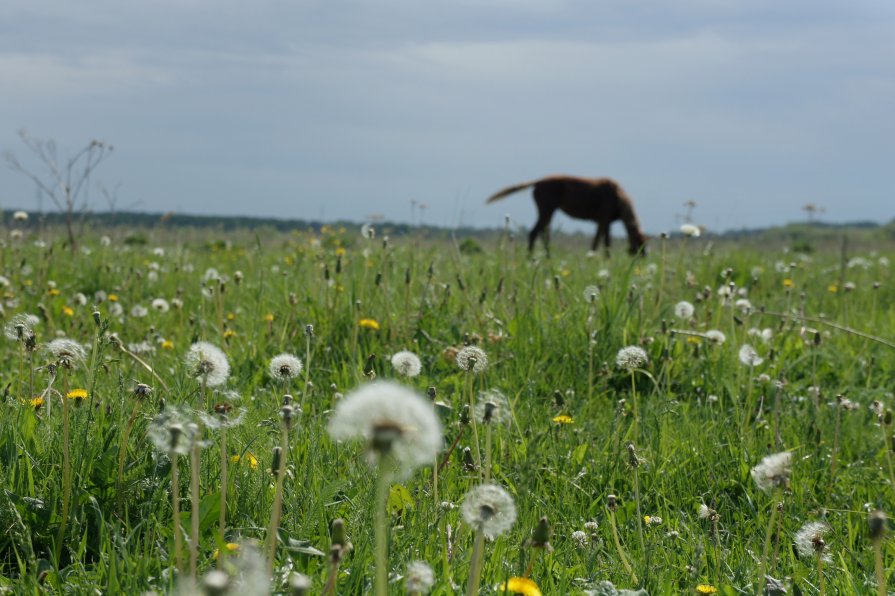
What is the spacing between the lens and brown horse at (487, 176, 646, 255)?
14383mm

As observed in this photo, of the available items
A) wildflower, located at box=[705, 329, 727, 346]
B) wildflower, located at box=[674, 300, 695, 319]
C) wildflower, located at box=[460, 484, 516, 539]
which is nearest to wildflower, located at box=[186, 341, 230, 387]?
wildflower, located at box=[460, 484, 516, 539]

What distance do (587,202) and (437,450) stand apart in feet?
44.2

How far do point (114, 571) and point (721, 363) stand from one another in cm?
289

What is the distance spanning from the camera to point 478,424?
303 centimetres

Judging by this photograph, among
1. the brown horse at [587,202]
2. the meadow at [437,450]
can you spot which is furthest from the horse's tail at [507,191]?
the meadow at [437,450]

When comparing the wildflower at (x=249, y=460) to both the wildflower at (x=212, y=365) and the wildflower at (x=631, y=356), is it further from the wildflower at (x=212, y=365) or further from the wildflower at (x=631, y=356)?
the wildflower at (x=631, y=356)

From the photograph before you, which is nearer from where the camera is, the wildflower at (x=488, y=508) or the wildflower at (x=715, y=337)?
the wildflower at (x=488, y=508)

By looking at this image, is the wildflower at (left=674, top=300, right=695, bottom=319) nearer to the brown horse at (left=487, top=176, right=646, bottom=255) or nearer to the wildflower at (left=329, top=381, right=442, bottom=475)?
the wildflower at (left=329, top=381, right=442, bottom=475)

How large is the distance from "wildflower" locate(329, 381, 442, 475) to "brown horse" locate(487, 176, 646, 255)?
520 inches

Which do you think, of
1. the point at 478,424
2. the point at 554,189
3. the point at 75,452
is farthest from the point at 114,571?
the point at 554,189

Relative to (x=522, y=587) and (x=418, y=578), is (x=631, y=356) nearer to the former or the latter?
(x=522, y=587)

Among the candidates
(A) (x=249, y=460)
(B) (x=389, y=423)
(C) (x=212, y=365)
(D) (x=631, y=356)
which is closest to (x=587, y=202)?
(D) (x=631, y=356)

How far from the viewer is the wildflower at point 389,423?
39.8 inches

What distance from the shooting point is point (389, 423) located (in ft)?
3.37
